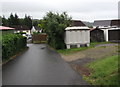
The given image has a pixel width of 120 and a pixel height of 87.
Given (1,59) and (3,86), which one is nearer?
(3,86)

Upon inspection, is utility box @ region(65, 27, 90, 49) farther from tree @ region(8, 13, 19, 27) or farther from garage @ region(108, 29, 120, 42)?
tree @ region(8, 13, 19, 27)

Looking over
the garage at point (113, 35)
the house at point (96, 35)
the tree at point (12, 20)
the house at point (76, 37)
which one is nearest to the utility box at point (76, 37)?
the house at point (76, 37)

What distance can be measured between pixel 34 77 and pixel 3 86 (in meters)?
1.84

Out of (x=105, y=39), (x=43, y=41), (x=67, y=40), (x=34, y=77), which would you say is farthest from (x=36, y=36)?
(x=34, y=77)

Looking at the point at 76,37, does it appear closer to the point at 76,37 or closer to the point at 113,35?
the point at 76,37

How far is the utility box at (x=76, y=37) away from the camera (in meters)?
22.9

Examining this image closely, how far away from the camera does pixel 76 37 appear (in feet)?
75.8

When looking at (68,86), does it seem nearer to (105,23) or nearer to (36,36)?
(36,36)

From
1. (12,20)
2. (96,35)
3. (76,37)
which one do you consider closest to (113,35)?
(96,35)

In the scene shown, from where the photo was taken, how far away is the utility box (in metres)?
22.9

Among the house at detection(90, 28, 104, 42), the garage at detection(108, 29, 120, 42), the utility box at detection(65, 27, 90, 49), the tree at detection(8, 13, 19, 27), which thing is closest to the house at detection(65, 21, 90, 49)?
the utility box at detection(65, 27, 90, 49)

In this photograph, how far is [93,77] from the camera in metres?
8.76

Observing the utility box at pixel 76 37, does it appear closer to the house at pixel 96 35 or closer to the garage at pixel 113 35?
the house at pixel 96 35

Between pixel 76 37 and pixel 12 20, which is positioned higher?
pixel 12 20
